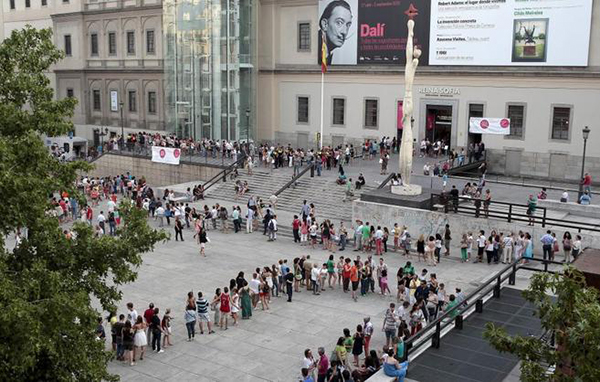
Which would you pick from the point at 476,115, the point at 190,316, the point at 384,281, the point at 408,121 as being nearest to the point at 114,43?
the point at 476,115

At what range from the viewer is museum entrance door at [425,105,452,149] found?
42500mm

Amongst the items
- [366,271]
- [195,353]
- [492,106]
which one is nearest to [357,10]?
[492,106]

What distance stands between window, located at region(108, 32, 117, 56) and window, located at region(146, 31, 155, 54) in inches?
158

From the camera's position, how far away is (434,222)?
28.4 metres

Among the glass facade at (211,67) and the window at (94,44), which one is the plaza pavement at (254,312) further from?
the window at (94,44)

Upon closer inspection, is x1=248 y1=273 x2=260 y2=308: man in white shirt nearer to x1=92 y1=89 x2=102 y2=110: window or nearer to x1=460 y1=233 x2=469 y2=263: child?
x1=460 y1=233 x2=469 y2=263: child

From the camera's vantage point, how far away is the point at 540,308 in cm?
864

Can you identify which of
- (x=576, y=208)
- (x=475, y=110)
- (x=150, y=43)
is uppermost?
(x=150, y=43)

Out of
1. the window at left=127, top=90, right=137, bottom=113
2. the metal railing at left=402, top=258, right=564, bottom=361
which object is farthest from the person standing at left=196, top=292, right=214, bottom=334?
the window at left=127, top=90, right=137, bottom=113

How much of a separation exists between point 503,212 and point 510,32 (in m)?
15.5

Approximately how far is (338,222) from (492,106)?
13912 millimetres

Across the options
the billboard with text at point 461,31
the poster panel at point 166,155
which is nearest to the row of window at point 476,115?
the billboard with text at point 461,31

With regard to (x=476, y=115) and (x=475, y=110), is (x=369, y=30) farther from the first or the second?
(x=476, y=115)

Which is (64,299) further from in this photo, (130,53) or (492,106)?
(130,53)
